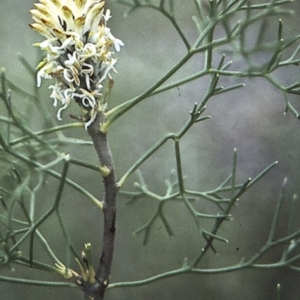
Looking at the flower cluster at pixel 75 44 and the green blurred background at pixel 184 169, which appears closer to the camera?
the flower cluster at pixel 75 44

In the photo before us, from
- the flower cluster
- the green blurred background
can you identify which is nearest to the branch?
the flower cluster

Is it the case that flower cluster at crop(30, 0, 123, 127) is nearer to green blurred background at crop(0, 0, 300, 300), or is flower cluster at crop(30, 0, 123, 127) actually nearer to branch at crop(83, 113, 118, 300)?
branch at crop(83, 113, 118, 300)

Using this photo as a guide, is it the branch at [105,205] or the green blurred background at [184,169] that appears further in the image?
→ the green blurred background at [184,169]

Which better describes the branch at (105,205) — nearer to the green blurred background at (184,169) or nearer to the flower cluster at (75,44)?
the flower cluster at (75,44)

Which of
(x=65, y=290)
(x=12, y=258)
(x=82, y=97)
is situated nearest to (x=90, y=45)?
(x=82, y=97)

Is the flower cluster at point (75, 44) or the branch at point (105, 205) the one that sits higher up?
the flower cluster at point (75, 44)

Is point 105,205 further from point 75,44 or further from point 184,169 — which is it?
point 184,169

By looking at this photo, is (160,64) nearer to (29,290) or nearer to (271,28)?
(271,28)

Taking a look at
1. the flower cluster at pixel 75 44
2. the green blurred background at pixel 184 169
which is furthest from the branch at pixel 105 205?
the green blurred background at pixel 184 169
